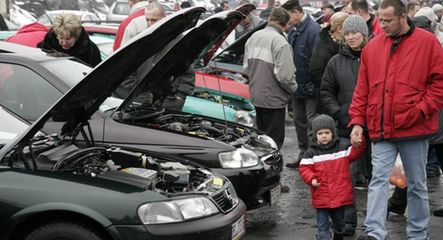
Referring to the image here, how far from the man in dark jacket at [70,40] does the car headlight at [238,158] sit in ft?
9.33

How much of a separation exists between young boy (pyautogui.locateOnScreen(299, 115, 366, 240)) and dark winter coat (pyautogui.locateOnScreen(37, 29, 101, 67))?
11.5 ft

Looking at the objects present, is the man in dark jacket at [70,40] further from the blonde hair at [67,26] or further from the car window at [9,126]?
the car window at [9,126]

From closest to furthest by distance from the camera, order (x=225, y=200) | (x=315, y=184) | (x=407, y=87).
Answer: (x=225, y=200)
(x=407, y=87)
(x=315, y=184)

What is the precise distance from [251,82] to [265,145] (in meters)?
1.88

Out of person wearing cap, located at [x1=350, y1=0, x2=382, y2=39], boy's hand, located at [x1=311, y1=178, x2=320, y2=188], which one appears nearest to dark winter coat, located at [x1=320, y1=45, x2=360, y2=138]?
boy's hand, located at [x1=311, y1=178, x2=320, y2=188]

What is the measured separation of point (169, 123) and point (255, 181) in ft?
3.65

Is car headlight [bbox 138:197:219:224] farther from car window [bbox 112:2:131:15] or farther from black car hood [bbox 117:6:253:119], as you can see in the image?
car window [bbox 112:2:131:15]

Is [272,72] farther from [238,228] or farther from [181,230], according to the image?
[181,230]

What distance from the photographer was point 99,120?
685 centimetres

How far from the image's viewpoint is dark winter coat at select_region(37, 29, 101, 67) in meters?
9.17

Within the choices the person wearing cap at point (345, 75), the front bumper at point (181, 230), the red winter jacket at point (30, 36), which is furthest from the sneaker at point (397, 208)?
the red winter jacket at point (30, 36)

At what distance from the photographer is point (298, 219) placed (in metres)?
7.61

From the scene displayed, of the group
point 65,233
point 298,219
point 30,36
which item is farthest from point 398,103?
point 30,36

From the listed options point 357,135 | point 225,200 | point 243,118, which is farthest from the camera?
point 243,118
